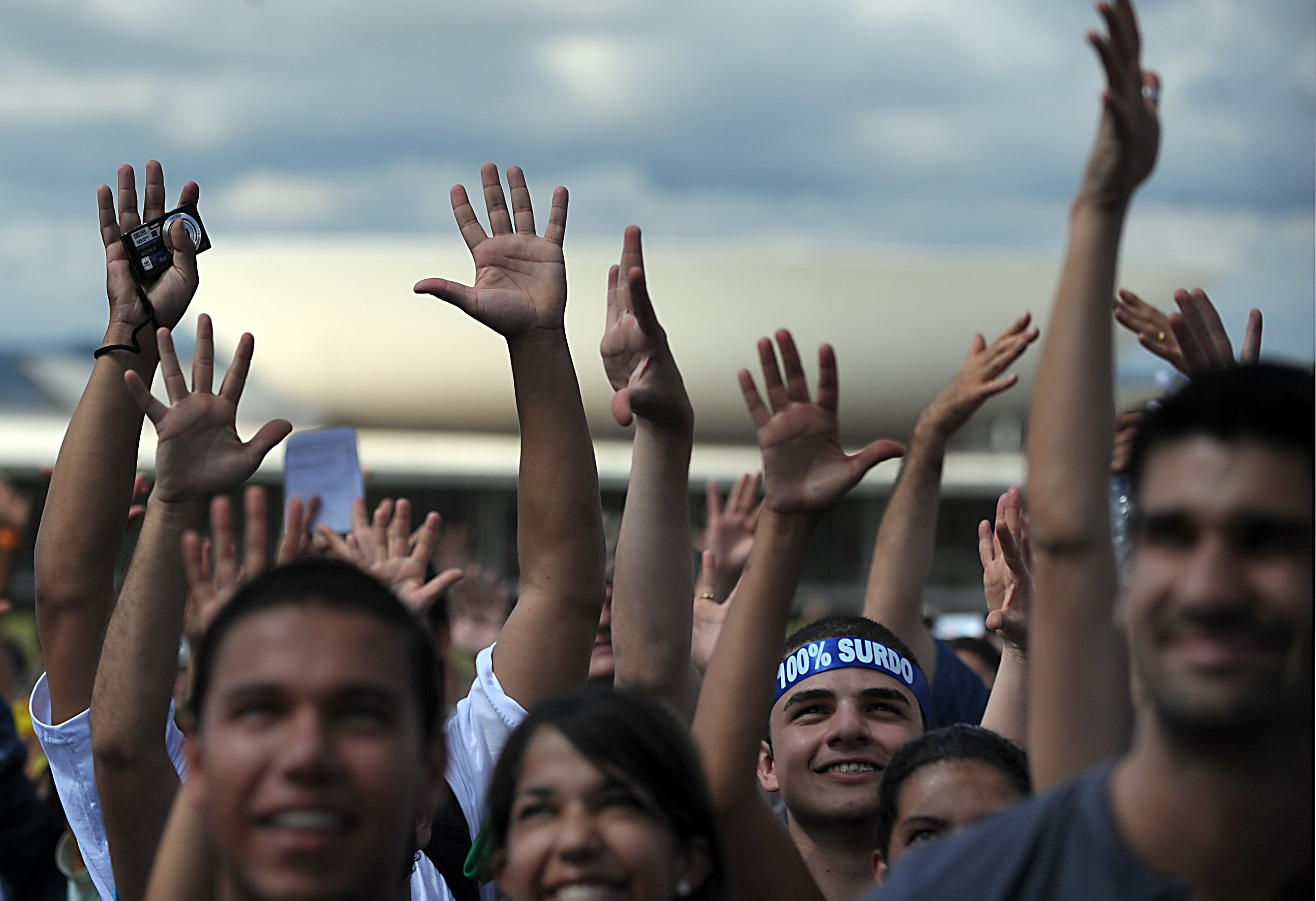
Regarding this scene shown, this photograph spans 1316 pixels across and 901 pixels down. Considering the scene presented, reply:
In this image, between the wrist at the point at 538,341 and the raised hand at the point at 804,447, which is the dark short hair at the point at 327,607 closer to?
the raised hand at the point at 804,447

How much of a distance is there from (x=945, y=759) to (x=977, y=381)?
1.08 m

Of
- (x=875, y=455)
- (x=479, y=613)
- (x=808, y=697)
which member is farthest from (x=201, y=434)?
(x=479, y=613)

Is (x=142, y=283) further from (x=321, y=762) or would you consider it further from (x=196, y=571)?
(x=321, y=762)

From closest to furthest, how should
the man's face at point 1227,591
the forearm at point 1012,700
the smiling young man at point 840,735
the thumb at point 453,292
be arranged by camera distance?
the man's face at point 1227,591 → the thumb at point 453,292 → the smiling young man at point 840,735 → the forearm at point 1012,700

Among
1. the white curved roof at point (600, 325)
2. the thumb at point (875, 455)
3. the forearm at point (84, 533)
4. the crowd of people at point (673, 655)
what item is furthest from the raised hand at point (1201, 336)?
the white curved roof at point (600, 325)

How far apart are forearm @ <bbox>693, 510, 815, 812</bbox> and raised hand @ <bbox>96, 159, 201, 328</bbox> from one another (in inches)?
54.3

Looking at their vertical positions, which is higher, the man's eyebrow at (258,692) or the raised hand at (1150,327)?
the raised hand at (1150,327)

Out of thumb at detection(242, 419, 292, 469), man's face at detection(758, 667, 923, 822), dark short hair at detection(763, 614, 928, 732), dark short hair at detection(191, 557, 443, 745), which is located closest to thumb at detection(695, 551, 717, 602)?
dark short hair at detection(763, 614, 928, 732)

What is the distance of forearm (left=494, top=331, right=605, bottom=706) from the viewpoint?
8.06 ft

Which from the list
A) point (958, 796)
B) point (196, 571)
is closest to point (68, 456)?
point (196, 571)

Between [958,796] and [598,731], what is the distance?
0.83 metres

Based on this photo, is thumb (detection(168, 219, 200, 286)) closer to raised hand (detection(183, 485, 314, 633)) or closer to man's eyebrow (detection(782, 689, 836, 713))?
raised hand (detection(183, 485, 314, 633))

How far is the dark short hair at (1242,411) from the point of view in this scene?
1.44 m

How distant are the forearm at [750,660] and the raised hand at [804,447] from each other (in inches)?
1.6
